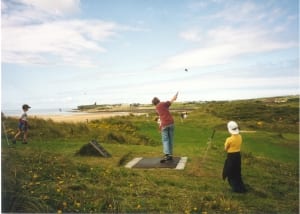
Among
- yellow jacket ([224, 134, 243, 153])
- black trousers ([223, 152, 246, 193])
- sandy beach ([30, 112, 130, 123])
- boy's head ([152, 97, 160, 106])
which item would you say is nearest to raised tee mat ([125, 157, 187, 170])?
boy's head ([152, 97, 160, 106])

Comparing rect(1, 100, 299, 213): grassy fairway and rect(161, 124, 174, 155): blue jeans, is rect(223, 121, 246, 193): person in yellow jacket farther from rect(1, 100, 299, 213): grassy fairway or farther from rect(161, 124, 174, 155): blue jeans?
rect(161, 124, 174, 155): blue jeans

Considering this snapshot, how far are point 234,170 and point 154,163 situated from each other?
89.9 inches

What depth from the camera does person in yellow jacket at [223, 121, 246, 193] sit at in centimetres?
656

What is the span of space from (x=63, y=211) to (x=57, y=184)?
0.76 m

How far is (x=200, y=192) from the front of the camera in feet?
21.4

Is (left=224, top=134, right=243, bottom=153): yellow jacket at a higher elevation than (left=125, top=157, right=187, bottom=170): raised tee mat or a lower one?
higher

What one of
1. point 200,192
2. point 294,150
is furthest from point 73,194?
point 294,150

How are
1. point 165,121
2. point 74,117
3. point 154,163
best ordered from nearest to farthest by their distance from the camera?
point 165,121, point 154,163, point 74,117

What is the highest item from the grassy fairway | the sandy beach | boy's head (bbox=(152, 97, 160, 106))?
boy's head (bbox=(152, 97, 160, 106))

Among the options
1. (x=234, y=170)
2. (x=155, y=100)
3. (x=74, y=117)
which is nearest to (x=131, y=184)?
(x=234, y=170)

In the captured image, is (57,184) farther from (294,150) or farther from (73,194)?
(294,150)

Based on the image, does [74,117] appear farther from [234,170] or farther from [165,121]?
[234,170]

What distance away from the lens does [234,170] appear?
22.1 feet

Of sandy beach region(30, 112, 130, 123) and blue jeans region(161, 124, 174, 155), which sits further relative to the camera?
sandy beach region(30, 112, 130, 123)
